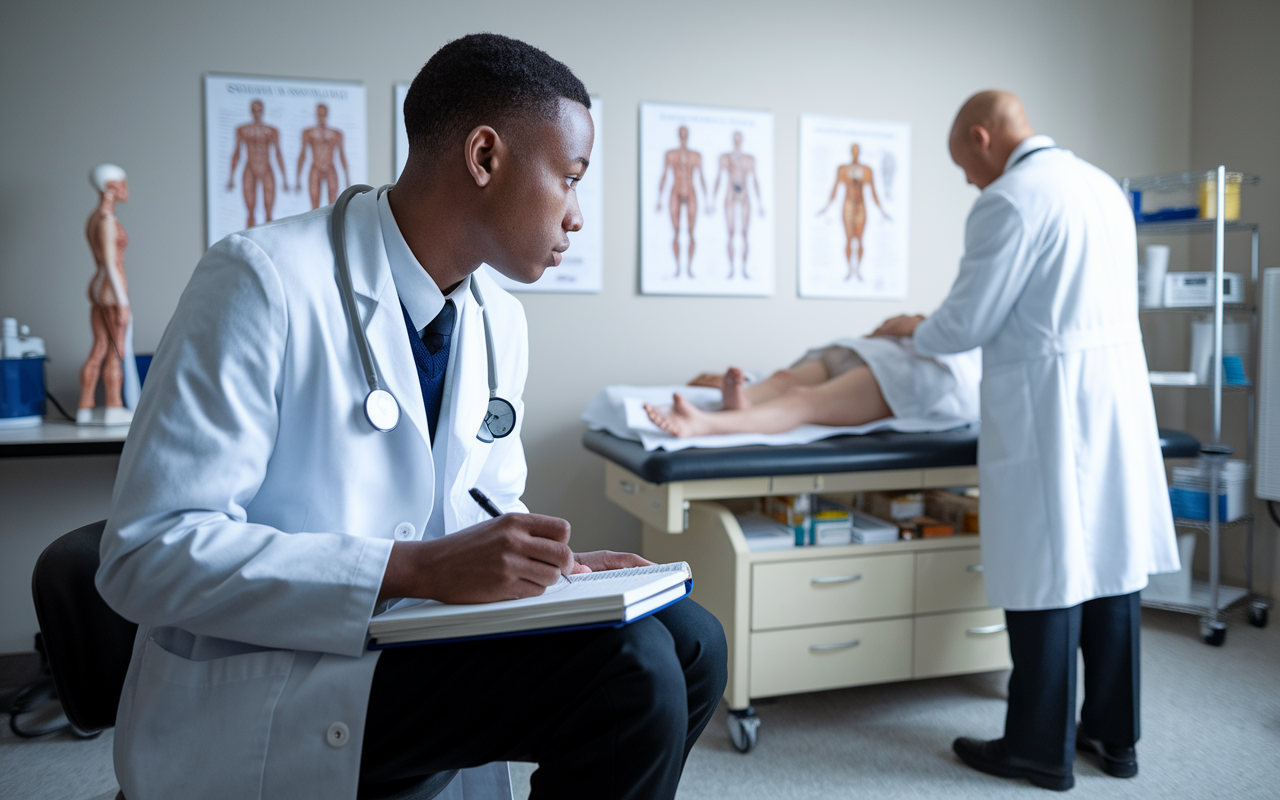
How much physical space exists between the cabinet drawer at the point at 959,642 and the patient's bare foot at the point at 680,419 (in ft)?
2.33

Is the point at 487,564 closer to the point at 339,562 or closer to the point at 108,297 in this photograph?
the point at 339,562

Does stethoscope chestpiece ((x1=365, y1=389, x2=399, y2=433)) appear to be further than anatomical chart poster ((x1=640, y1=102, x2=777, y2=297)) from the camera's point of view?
No

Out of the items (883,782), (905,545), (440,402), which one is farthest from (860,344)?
(440,402)

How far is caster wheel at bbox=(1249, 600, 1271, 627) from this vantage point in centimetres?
262

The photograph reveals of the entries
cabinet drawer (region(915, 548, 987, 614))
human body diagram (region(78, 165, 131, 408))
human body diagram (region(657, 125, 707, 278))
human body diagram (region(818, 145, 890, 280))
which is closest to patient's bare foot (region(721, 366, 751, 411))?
cabinet drawer (region(915, 548, 987, 614))

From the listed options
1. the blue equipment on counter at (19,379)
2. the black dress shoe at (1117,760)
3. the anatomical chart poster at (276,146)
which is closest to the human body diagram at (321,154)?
the anatomical chart poster at (276,146)

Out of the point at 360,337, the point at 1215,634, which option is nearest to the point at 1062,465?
the point at 1215,634

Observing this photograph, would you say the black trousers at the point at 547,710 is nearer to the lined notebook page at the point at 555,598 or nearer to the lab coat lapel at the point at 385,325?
the lined notebook page at the point at 555,598

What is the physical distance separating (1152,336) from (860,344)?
1.77 meters

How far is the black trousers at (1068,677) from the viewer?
1661mm

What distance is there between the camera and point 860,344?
7.61ft

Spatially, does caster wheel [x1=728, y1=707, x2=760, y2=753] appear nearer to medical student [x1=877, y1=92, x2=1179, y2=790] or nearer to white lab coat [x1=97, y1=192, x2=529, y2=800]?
medical student [x1=877, y1=92, x2=1179, y2=790]

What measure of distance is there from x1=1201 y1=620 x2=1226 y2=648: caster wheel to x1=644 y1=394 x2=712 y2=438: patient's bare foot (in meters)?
1.73

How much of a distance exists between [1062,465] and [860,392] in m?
0.64
